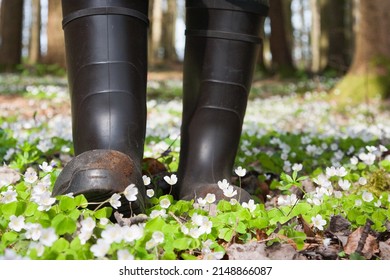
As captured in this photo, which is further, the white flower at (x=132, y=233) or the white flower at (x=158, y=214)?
the white flower at (x=158, y=214)

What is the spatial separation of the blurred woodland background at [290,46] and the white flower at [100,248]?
567 centimetres

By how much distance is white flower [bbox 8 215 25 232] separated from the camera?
4.94 ft

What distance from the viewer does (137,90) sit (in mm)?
1919

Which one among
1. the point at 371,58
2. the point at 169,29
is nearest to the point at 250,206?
the point at 371,58

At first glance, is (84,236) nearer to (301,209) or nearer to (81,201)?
(81,201)

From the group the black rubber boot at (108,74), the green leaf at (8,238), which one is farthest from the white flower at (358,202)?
the green leaf at (8,238)

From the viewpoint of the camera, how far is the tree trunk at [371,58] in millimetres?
7469

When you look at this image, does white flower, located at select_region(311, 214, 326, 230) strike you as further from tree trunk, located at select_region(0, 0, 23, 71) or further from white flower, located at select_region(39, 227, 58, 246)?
tree trunk, located at select_region(0, 0, 23, 71)

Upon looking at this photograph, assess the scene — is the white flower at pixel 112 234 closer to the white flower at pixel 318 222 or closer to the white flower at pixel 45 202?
the white flower at pixel 45 202

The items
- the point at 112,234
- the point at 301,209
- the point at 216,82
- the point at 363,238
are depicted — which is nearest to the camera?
the point at 112,234

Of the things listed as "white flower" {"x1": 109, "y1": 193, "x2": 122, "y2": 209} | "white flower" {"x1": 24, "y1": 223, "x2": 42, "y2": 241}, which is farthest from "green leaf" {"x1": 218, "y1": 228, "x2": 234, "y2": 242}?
"white flower" {"x1": 24, "y1": 223, "x2": 42, "y2": 241}

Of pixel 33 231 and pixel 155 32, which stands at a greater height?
pixel 33 231

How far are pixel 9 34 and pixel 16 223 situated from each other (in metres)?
14.0
